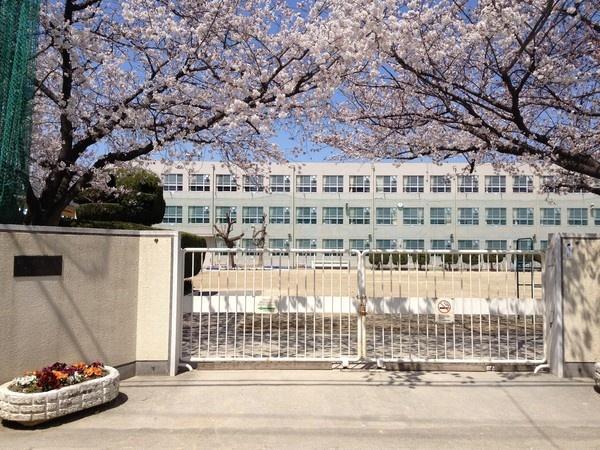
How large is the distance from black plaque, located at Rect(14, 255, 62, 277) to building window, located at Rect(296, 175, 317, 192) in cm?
5775

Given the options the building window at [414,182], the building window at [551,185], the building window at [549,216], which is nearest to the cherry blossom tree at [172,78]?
the building window at [551,185]

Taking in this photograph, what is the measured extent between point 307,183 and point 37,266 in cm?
5843

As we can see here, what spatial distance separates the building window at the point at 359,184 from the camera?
207ft

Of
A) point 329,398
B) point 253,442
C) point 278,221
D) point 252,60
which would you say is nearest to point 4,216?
point 253,442

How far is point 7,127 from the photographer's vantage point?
19.3ft

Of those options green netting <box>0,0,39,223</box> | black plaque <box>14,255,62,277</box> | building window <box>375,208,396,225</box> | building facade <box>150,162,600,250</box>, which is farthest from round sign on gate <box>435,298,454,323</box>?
building window <box>375,208,396,225</box>

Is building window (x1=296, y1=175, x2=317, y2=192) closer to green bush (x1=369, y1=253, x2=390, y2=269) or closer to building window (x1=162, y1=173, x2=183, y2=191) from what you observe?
building window (x1=162, y1=173, x2=183, y2=191)

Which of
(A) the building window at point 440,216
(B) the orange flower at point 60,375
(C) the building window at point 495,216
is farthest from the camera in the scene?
(A) the building window at point 440,216

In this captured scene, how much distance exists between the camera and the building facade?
6153 cm

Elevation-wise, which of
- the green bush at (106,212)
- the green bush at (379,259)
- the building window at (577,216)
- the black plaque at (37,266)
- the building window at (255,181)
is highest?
the building window at (577,216)

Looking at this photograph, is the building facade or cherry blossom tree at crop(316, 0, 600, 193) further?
the building facade

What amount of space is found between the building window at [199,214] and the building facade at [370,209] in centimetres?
12

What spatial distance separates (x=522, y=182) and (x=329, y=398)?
6079 cm

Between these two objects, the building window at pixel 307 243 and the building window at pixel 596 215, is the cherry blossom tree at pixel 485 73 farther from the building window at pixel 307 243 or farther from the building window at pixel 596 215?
the building window at pixel 596 215
